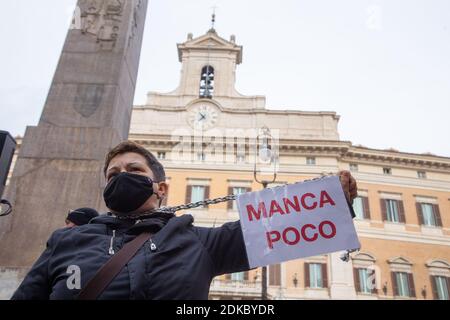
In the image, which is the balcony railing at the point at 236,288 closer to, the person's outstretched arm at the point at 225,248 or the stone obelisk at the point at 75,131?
the stone obelisk at the point at 75,131

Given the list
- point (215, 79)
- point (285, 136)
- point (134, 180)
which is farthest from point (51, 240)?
point (215, 79)

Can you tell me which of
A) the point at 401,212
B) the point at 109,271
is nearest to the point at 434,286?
the point at 401,212

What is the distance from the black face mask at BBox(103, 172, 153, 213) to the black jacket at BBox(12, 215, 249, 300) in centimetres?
10

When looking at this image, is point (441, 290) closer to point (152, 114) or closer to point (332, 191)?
point (152, 114)

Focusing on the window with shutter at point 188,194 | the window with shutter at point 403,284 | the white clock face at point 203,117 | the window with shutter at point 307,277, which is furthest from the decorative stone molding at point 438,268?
the white clock face at point 203,117

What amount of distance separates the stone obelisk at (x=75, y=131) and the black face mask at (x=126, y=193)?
2.19m

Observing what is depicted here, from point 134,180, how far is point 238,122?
895 inches

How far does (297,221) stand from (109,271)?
3.37 feet

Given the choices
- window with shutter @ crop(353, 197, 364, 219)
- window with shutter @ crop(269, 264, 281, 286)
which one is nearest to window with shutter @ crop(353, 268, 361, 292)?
window with shutter @ crop(353, 197, 364, 219)

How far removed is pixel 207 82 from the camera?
27.2m

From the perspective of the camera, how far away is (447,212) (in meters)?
23.3

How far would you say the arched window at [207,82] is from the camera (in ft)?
87.3

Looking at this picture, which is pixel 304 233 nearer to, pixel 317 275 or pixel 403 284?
pixel 317 275

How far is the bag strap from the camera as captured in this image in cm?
144
